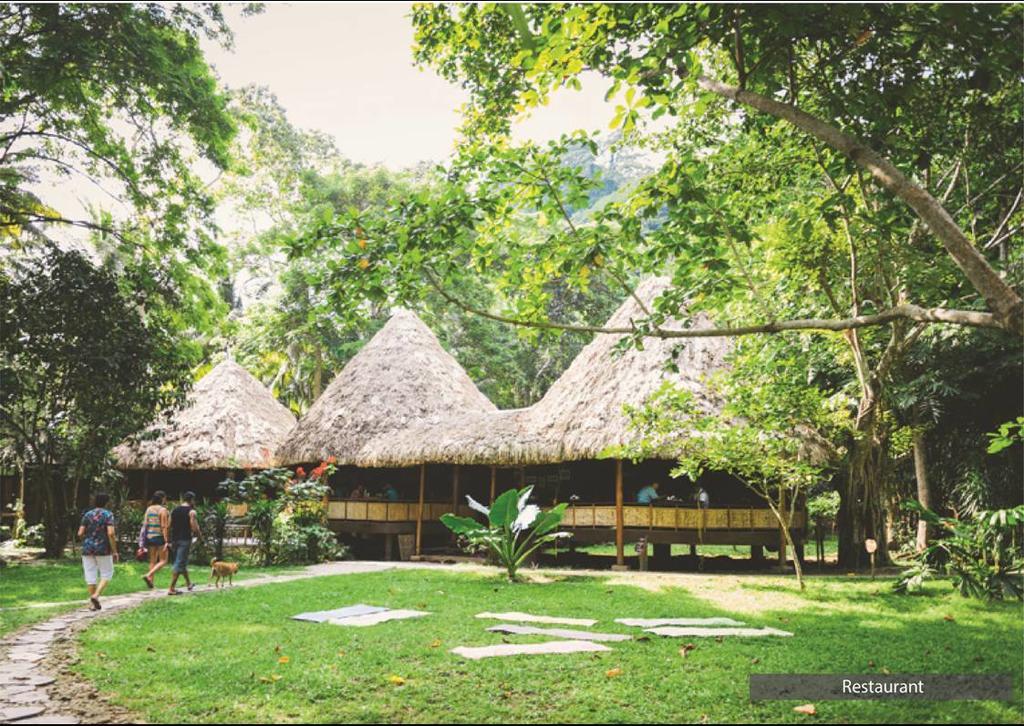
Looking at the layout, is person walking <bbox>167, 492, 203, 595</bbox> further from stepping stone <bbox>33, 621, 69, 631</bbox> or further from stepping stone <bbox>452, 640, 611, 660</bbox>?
stepping stone <bbox>452, 640, 611, 660</bbox>

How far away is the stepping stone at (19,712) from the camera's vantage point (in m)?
3.83

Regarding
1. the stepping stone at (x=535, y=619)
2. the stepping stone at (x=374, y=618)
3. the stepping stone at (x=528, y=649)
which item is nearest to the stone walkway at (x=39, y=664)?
the stepping stone at (x=374, y=618)

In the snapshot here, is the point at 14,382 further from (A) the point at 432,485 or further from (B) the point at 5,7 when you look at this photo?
(A) the point at 432,485

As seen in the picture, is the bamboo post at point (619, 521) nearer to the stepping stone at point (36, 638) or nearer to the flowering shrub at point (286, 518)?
the flowering shrub at point (286, 518)

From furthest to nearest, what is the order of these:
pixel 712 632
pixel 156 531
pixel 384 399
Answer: pixel 384 399, pixel 156 531, pixel 712 632

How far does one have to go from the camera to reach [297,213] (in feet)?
84.0

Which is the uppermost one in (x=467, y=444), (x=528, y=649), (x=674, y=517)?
(x=467, y=444)

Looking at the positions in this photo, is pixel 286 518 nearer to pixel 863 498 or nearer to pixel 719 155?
pixel 863 498

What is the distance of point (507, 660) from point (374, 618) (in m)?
2.23

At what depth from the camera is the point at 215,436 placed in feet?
56.1

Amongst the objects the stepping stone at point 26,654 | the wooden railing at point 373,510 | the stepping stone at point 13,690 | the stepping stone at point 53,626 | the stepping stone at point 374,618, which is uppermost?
the wooden railing at point 373,510

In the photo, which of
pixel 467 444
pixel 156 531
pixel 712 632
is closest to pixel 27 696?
pixel 712 632

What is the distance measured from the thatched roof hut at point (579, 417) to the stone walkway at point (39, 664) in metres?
4.99

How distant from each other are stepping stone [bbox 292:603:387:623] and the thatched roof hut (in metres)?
5.32
